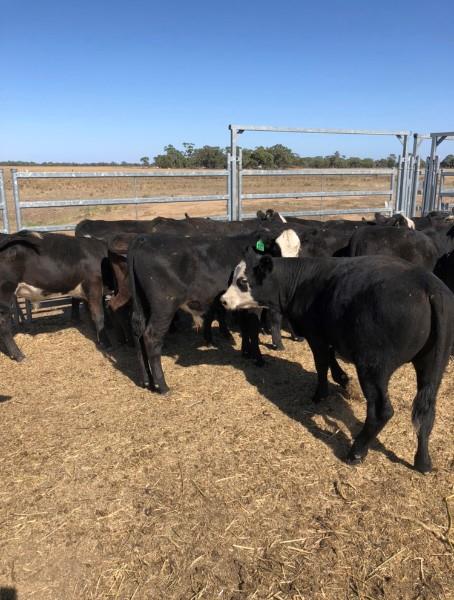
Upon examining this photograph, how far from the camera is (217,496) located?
11.3ft

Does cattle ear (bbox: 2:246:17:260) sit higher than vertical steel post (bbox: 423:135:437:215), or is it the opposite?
vertical steel post (bbox: 423:135:437:215)

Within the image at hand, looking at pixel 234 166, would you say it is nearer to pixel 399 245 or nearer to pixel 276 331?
pixel 399 245

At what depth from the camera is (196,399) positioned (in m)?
4.94

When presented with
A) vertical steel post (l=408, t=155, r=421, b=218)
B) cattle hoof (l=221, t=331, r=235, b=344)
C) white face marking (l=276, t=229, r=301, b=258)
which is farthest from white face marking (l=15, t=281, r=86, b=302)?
vertical steel post (l=408, t=155, r=421, b=218)

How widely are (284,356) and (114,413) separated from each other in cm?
236

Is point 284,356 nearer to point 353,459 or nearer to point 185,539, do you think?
point 353,459

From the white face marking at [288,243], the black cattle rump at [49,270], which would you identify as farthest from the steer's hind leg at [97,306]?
the white face marking at [288,243]

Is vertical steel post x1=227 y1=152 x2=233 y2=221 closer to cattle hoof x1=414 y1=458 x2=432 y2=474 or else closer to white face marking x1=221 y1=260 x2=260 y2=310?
white face marking x1=221 y1=260 x2=260 y2=310

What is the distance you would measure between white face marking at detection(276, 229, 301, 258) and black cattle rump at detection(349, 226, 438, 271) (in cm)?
104

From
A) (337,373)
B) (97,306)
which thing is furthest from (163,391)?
(97,306)

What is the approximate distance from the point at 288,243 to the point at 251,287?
127 centimetres

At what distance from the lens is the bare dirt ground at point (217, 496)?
274 cm

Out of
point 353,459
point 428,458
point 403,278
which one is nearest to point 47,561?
point 353,459

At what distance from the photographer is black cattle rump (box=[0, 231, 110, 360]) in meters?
5.94
